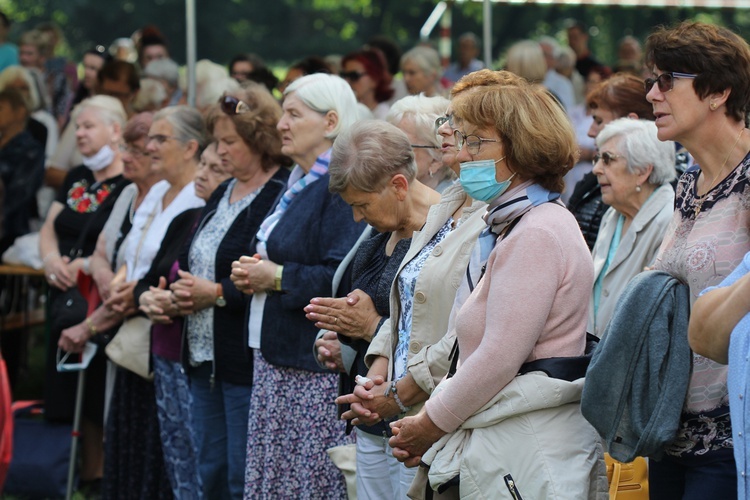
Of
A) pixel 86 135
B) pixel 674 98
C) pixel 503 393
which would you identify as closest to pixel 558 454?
pixel 503 393

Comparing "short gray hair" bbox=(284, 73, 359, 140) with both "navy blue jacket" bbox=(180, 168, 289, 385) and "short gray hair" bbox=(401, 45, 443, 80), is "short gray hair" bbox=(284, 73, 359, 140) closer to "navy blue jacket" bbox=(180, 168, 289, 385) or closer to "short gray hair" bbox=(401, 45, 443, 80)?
"navy blue jacket" bbox=(180, 168, 289, 385)

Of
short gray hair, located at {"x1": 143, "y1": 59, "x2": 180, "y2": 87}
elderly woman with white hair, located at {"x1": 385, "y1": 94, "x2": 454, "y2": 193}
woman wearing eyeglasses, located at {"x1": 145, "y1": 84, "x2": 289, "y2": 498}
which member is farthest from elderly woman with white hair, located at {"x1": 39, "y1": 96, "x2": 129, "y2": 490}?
elderly woman with white hair, located at {"x1": 385, "y1": 94, "x2": 454, "y2": 193}

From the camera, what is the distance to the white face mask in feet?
22.6

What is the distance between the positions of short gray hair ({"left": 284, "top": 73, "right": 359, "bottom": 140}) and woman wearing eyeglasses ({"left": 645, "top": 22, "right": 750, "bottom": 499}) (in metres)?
2.01

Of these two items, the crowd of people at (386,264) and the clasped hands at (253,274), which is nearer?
the crowd of people at (386,264)

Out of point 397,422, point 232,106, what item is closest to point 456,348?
point 397,422

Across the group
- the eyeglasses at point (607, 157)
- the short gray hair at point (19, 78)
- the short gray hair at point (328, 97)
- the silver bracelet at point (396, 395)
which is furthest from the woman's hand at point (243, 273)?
the short gray hair at point (19, 78)

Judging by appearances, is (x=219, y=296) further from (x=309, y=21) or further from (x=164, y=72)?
(x=309, y=21)

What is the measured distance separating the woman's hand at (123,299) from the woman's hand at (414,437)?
116 inches

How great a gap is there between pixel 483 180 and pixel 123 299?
3.28 m

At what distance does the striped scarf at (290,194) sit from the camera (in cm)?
482

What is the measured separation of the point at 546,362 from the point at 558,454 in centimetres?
25

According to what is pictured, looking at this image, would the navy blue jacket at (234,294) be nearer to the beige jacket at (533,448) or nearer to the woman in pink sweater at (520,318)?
the woman in pink sweater at (520,318)

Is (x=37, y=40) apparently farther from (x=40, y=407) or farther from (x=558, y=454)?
(x=558, y=454)
